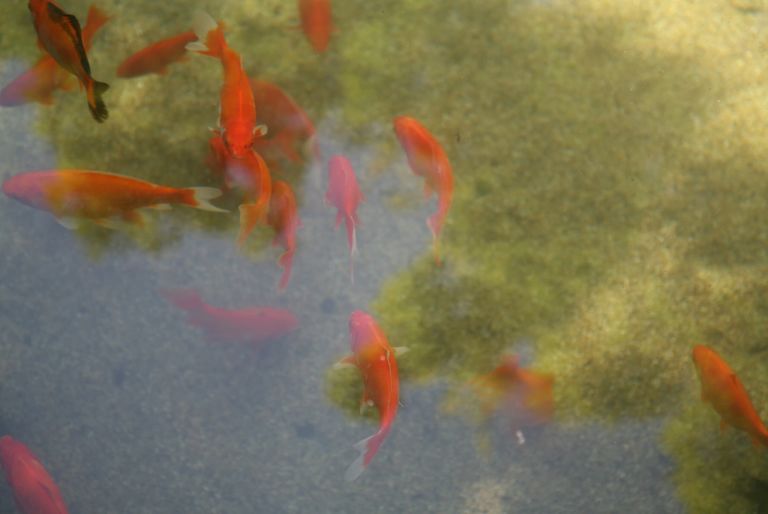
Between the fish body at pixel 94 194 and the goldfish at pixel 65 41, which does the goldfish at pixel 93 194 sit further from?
the goldfish at pixel 65 41

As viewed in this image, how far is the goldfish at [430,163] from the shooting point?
2.73m

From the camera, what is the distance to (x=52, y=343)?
114 inches

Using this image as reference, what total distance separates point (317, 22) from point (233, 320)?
4.16 feet

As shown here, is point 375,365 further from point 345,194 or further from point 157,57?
point 157,57

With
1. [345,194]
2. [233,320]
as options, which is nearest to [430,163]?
[345,194]

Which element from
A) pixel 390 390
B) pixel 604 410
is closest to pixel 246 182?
pixel 390 390

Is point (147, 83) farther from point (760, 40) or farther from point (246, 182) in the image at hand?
point (760, 40)

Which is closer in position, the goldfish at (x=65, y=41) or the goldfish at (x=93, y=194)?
the goldfish at (x=65, y=41)

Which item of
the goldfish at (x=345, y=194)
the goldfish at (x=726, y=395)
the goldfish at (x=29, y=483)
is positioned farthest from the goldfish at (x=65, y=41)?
the goldfish at (x=726, y=395)

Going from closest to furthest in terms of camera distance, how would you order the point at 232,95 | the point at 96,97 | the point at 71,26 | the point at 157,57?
the point at 71,26, the point at 96,97, the point at 232,95, the point at 157,57

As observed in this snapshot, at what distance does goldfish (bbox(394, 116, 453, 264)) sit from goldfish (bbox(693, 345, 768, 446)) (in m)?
1.03

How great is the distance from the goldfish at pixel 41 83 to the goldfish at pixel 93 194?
1.24ft

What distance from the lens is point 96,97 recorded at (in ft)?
8.08

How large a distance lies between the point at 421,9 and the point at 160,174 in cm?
129
